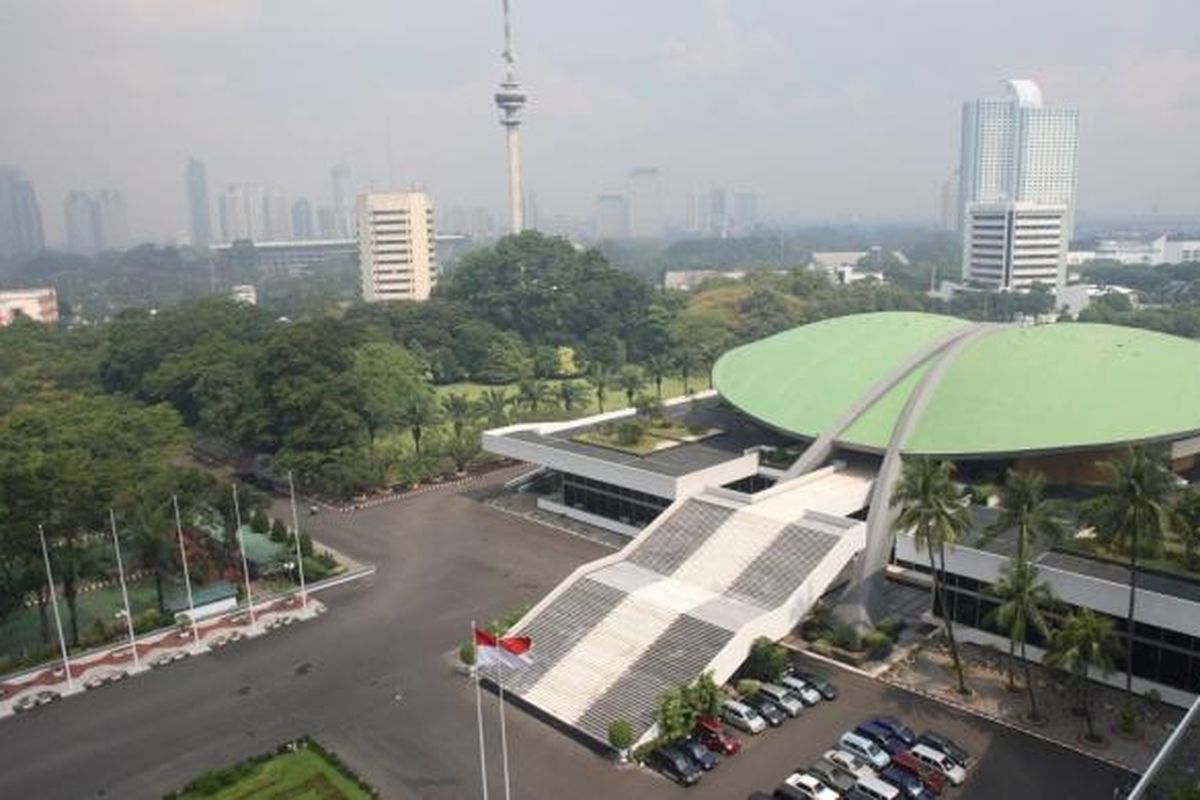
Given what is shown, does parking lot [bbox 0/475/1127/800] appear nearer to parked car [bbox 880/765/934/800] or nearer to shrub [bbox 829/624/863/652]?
parked car [bbox 880/765/934/800]

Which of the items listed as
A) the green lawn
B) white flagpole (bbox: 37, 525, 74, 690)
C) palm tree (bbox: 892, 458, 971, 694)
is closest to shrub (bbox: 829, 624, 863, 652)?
palm tree (bbox: 892, 458, 971, 694)

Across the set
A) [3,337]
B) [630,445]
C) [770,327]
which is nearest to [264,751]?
[630,445]

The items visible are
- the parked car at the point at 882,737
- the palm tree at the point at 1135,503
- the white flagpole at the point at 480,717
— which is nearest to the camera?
the white flagpole at the point at 480,717

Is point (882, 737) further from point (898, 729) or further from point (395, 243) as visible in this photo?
point (395, 243)

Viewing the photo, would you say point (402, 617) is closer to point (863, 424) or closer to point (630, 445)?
point (630, 445)

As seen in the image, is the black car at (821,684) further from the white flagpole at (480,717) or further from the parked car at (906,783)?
the white flagpole at (480,717)

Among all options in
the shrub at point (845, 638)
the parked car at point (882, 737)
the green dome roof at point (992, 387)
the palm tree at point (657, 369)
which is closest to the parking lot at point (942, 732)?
the parked car at point (882, 737)
